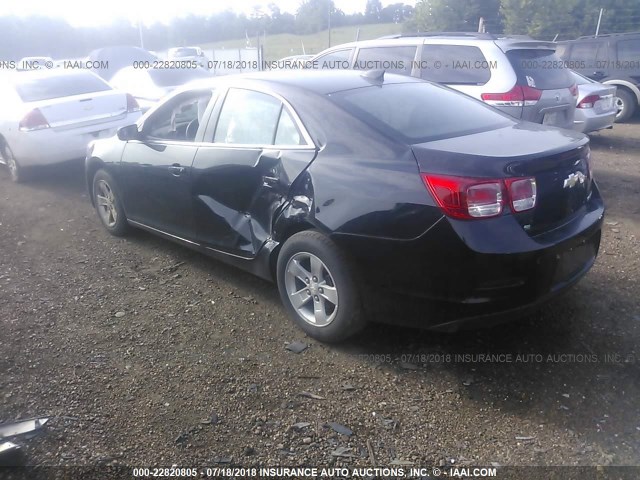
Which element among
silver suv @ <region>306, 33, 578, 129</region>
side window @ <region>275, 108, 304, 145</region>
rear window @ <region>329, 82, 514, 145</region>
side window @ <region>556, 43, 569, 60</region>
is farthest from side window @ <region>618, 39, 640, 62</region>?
side window @ <region>275, 108, 304, 145</region>

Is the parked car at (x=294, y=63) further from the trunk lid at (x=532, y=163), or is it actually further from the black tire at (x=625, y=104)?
the black tire at (x=625, y=104)

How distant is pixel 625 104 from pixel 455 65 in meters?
6.61

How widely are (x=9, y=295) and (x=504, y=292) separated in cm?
357

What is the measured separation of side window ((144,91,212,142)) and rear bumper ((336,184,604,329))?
185cm

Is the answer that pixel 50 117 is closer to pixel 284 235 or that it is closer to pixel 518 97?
pixel 284 235

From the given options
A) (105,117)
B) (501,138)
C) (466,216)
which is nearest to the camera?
(466,216)

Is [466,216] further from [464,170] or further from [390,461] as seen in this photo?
[390,461]

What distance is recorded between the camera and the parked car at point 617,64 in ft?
38.3

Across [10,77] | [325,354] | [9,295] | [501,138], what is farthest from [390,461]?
[10,77]

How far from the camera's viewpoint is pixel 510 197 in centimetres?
285

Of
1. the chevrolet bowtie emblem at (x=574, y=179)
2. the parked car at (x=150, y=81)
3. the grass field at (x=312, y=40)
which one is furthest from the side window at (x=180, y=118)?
the grass field at (x=312, y=40)

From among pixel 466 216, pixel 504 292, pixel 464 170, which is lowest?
pixel 504 292

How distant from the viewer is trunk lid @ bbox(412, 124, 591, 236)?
2875 millimetres

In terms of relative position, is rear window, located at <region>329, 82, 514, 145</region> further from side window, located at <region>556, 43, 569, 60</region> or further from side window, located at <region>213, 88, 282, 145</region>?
side window, located at <region>556, 43, 569, 60</region>
